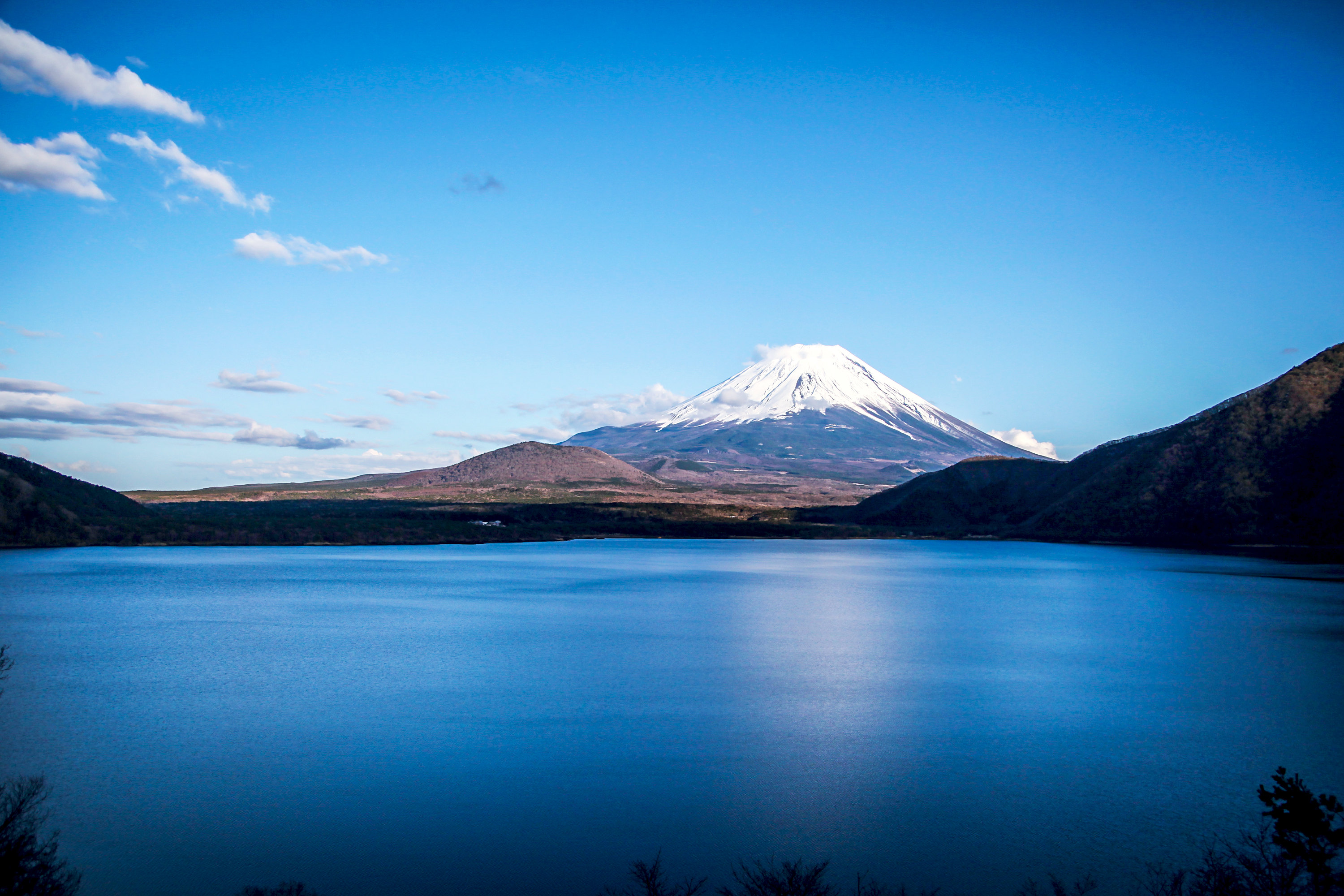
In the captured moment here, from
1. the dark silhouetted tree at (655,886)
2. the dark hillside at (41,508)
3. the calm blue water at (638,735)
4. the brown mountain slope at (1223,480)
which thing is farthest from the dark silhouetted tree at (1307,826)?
the dark hillside at (41,508)

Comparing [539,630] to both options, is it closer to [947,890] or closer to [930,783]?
[930,783]

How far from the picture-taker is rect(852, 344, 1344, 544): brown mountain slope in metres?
56.4

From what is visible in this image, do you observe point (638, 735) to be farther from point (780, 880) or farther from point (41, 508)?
point (41, 508)

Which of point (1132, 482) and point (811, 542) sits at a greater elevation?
point (1132, 482)

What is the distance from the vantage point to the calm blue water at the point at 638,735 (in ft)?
32.9

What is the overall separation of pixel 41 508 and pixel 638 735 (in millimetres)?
63455

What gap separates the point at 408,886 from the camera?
9078 millimetres

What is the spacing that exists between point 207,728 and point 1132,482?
7215cm

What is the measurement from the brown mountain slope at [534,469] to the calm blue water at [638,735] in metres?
117

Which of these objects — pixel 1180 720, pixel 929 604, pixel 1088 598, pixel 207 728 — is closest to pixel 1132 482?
pixel 1088 598

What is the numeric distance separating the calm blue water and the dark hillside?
33475 mm

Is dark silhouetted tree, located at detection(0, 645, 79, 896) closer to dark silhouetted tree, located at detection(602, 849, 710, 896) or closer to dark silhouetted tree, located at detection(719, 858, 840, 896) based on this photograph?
dark silhouetted tree, located at detection(602, 849, 710, 896)

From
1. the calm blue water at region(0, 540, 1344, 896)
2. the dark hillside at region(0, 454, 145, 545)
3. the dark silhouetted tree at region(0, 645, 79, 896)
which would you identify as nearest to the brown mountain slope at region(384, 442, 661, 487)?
the dark hillside at region(0, 454, 145, 545)

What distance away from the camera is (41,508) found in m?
61.1
